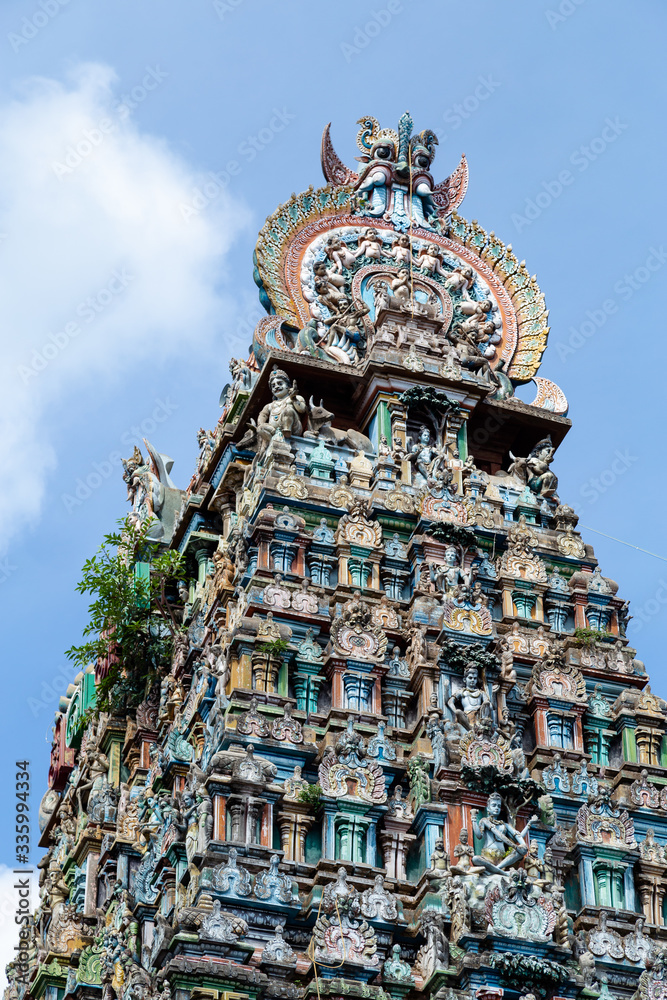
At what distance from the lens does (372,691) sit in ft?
110

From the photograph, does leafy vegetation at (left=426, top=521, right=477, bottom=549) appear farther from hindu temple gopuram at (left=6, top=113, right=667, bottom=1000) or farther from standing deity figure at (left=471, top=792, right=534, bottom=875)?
standing deity figure at (left=471, top=792, right=534, bottom=875)

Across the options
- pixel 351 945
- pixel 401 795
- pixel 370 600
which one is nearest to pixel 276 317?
pixel 370 600

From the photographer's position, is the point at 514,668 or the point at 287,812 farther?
the point at 514,668

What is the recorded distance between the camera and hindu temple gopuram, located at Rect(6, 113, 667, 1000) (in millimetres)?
30328

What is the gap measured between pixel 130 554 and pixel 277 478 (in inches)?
250

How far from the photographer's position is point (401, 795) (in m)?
32.3

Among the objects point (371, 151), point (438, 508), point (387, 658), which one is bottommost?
point (387, 658)

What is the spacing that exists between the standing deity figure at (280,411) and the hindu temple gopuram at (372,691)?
0.07m

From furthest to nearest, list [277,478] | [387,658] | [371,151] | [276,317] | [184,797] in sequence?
[371,151], [276,317], [277,478], [387,658], [184,797]

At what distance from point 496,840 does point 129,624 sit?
10.4 meters

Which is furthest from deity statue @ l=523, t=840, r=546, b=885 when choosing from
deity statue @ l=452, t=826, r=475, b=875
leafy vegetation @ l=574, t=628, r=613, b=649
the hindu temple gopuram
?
leafy vegetation @ l=574, t=628, r=613, b=649

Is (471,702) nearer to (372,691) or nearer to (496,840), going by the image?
(372,691)

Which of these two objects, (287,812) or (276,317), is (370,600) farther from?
(276,317)

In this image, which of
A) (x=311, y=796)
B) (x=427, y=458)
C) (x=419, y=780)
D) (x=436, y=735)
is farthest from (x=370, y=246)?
(x=311, y=796)
